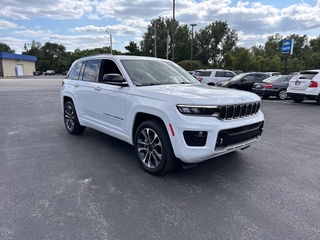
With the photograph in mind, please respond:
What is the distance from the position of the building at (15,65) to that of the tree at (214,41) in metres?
50.4

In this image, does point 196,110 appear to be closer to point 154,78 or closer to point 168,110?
point 168,110

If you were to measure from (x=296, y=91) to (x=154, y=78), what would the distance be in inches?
407

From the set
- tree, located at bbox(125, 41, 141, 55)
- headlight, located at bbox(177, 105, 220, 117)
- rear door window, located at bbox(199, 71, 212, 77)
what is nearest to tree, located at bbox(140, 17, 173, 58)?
tree, located at bbox(125, 41, 141, 55)

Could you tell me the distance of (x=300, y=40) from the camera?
75.6m

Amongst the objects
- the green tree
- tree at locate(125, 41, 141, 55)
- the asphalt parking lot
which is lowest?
the asphalt parking lot

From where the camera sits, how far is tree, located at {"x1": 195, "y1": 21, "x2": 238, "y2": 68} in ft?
222

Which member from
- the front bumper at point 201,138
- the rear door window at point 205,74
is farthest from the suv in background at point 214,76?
the front bumper at point 201,138

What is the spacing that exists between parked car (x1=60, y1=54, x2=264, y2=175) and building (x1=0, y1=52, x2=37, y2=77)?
70338 millimetres

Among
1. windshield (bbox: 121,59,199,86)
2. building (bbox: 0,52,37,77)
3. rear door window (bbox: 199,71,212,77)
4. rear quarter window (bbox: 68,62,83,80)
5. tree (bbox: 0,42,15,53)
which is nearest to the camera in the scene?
windshield (bbox: 121,59,199,86)

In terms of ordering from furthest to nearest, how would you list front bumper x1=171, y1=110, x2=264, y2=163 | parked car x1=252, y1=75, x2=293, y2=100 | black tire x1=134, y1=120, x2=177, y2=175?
parked car x1=252, y1=75, x2=293, y2=100, black tire x1=134, y1=120, x2=177, y2=175, front bumper x1=171, y1=110, x2=264, y2=163

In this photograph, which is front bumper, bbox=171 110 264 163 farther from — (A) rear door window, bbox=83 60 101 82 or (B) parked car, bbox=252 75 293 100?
(B) parked car, bbox=252 75 293 100

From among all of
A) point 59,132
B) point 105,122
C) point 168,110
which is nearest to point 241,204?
point 168,110

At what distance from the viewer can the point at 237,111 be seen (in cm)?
356

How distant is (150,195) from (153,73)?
2305 mm
